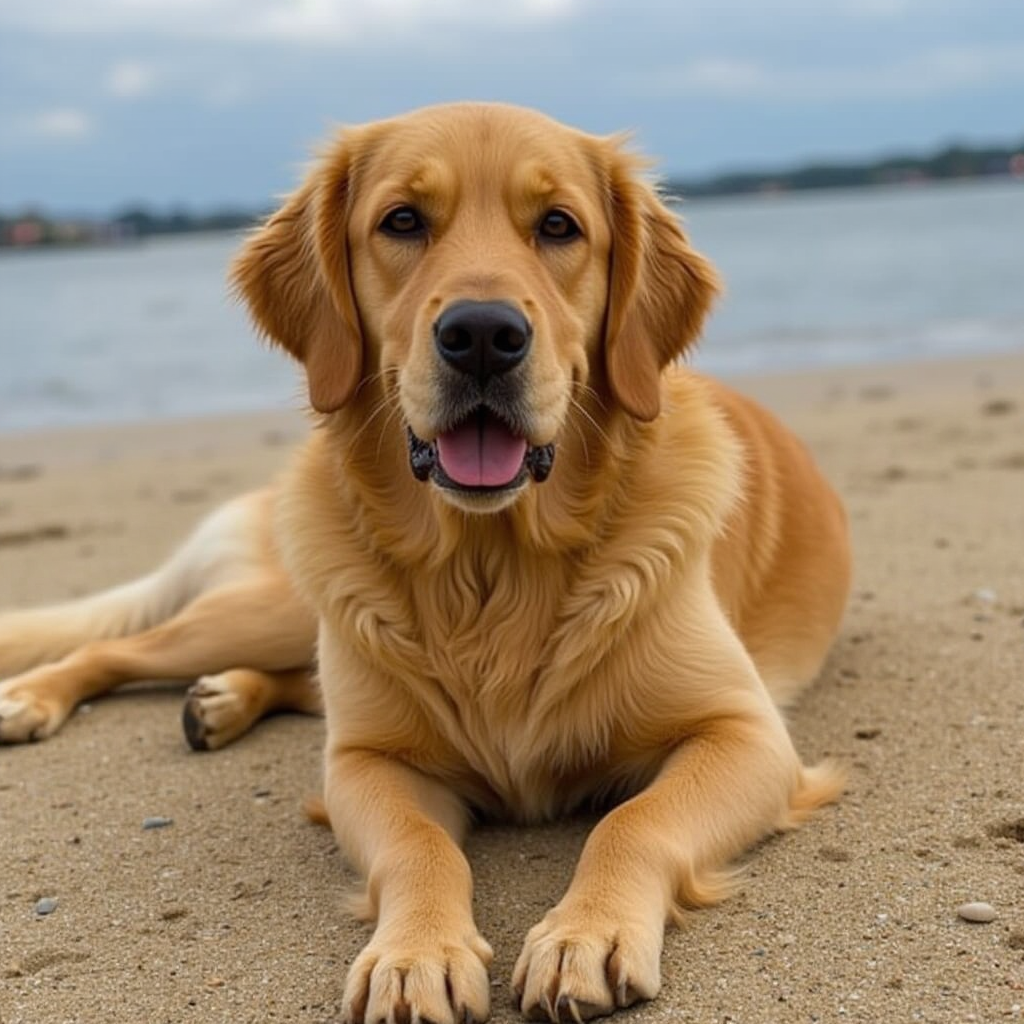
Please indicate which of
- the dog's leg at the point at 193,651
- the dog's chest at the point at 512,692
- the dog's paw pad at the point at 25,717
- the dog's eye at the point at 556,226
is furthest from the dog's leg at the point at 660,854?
the dog's paw pad at the point at 25,717

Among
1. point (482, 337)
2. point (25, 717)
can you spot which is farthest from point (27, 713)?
point (482, 337)

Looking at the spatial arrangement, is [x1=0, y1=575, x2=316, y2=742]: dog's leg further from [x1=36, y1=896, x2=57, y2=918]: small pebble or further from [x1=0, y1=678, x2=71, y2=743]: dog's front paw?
[x1=36, y1=896, x2=57, y2=918]: small pebble

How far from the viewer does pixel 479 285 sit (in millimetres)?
2918

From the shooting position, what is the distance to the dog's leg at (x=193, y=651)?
4.43 m

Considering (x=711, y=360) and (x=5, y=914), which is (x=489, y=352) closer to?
(x=5, y=914)

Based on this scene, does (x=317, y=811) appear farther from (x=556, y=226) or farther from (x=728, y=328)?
(x=728, y=328)

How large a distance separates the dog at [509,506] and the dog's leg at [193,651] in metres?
0.93

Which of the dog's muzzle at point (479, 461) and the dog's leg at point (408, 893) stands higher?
the dog's muzzle at point (479, 461)

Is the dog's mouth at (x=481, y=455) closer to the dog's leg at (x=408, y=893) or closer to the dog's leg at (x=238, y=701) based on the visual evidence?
the dog's leg at (x=408, y=893)

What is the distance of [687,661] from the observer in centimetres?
327

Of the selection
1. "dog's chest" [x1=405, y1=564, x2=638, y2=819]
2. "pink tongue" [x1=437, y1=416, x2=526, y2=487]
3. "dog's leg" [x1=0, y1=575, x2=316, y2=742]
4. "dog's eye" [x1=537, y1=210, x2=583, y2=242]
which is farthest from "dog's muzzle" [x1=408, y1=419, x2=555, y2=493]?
"dog's leg" [x1=0, y1=575, x2=316, y2=742]

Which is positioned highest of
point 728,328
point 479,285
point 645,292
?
point 479,285

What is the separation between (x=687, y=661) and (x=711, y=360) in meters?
13.0

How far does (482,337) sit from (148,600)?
2.67 metres
